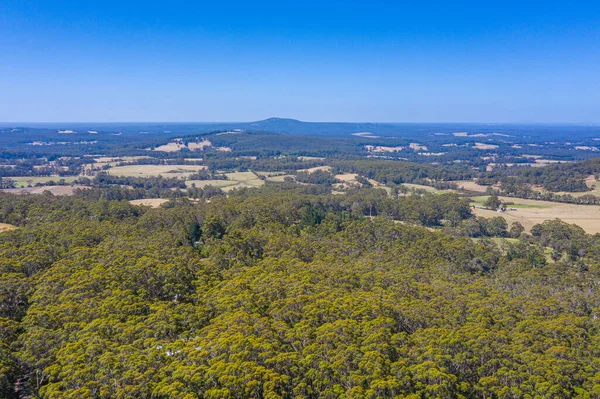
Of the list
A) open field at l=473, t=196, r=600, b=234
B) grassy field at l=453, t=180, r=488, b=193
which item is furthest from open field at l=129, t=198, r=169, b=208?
grassy field at l=453, t=180, r=488, b=193

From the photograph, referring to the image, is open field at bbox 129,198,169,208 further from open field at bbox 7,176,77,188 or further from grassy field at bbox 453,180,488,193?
grassy field at bbox 453,180,488,193

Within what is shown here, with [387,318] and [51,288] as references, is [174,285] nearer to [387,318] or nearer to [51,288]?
[51,288]

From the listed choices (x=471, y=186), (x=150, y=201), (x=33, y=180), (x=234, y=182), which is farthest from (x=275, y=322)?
(x=33, y=180)

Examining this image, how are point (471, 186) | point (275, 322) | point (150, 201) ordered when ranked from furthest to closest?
1. point (471, 186)
2. point (150, 201)
3. point (275, 322)

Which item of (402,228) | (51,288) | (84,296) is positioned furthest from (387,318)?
(402,228)

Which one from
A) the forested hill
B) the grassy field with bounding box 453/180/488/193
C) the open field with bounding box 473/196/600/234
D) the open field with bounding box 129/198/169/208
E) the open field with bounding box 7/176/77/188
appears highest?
the forested hill

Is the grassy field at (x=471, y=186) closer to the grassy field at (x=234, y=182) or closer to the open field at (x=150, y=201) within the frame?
the grassy field at (x=234, y=182)

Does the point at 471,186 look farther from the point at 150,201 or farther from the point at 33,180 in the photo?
the point at 33,180
